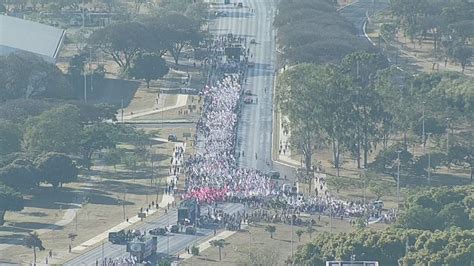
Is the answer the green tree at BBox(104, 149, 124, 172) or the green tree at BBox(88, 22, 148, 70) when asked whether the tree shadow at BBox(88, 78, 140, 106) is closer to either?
the green tree at BBox(88, 22, 148, 70)

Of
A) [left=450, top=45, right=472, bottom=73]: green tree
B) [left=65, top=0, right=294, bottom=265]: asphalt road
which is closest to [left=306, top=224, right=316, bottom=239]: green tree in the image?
[left=65, top=0, right=294, bottom=265]: asphalt road

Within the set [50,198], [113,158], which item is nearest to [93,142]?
[113,158]

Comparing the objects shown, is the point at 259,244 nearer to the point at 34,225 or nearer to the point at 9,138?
the point at 34,225

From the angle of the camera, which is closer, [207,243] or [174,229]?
[207,243]

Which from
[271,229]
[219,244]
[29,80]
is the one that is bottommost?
[219,244]

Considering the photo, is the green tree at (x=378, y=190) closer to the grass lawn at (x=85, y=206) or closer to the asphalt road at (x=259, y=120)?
the asphalt road at (x=259, y=120)

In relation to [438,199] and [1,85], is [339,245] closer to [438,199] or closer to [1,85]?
[438,199]

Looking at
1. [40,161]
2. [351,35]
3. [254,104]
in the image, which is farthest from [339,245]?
[351,35]
